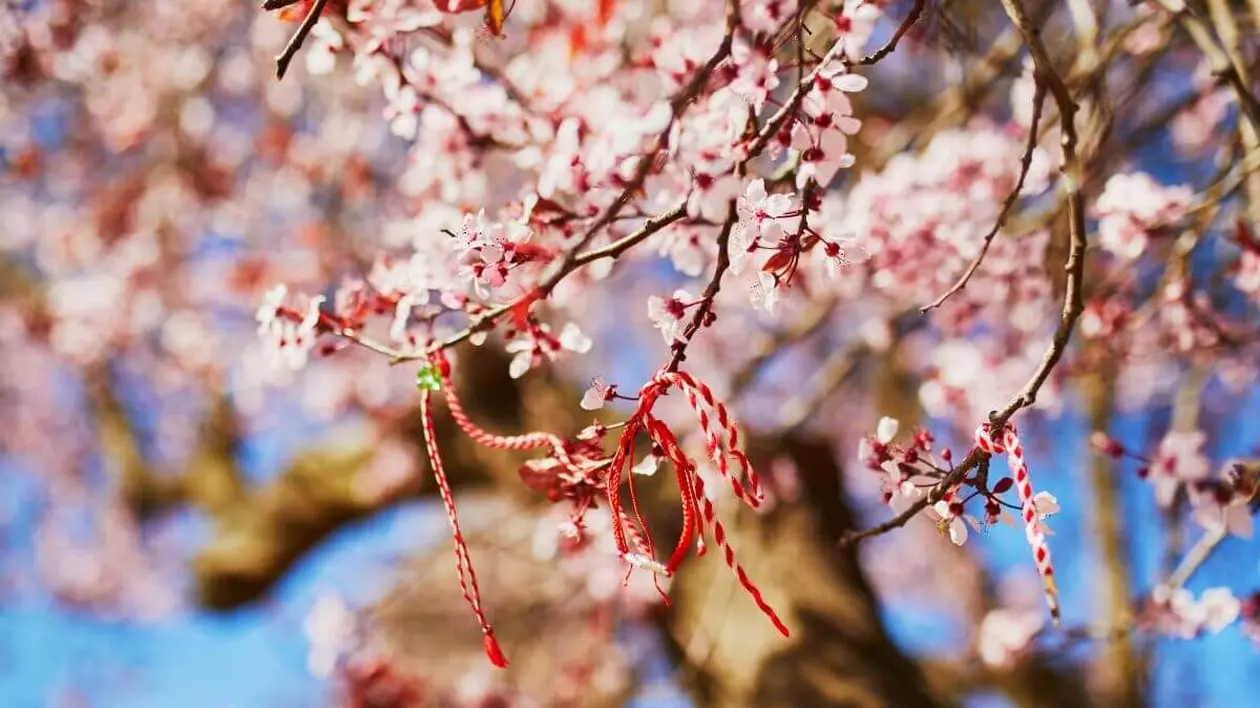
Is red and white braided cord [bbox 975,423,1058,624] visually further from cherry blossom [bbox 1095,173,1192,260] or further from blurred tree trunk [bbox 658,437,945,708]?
blurred tree trunk [bbox 658,437,945,708]

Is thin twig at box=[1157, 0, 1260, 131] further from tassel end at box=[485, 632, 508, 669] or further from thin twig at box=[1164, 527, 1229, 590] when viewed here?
tassel end at box=[485, 632, 508, 669]

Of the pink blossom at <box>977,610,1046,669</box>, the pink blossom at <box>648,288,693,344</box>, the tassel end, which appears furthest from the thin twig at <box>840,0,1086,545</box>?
the pink blossom at <box>977,610,1046,669</box>

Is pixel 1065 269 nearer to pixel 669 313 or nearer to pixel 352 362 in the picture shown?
pixel 669 313

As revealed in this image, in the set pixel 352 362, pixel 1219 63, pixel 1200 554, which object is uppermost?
pixel 1219 63

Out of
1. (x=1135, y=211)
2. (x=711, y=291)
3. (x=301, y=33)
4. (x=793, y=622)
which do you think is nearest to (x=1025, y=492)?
(x=711, y=291)

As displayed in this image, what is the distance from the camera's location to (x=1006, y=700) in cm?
426

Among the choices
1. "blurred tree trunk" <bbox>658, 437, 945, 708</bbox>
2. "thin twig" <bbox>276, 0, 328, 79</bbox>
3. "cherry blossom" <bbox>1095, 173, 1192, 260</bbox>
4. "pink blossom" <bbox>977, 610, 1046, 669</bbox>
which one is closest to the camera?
"thin twig" <bbox>276, 0, 328, 79</bbox>

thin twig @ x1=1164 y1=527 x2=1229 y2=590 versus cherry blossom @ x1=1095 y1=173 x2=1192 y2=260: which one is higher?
cherry blossom @ x1=1095 y1=173 x2=1192 y2=260

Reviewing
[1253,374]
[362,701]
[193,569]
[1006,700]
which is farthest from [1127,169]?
[193,569]

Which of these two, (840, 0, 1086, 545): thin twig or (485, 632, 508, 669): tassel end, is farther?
(485, 632, 508, 669): tassel end

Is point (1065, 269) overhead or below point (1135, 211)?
below

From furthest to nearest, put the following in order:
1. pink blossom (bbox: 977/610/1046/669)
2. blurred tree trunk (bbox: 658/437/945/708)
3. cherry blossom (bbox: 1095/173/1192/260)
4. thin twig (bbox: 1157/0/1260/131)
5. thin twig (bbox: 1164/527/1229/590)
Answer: blurred tree trunk (bbox: 658/437/945/708) → pink blossom (bbox: 977/610/1046/669) → cherry blossom (bbox: 1095/173/1192/260) → thin twig (bbox: 1164/527/1229/590) → thin twig (bbox: 1157/0/1260/131)

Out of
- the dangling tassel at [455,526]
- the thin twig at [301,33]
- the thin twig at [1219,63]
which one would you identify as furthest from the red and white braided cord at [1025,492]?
the thin twig at [301,33]

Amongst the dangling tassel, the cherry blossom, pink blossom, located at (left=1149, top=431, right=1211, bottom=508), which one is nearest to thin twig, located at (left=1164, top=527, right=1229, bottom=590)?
pink blossom, located at (left=1149, top=431, right=1211, bottom=508)
